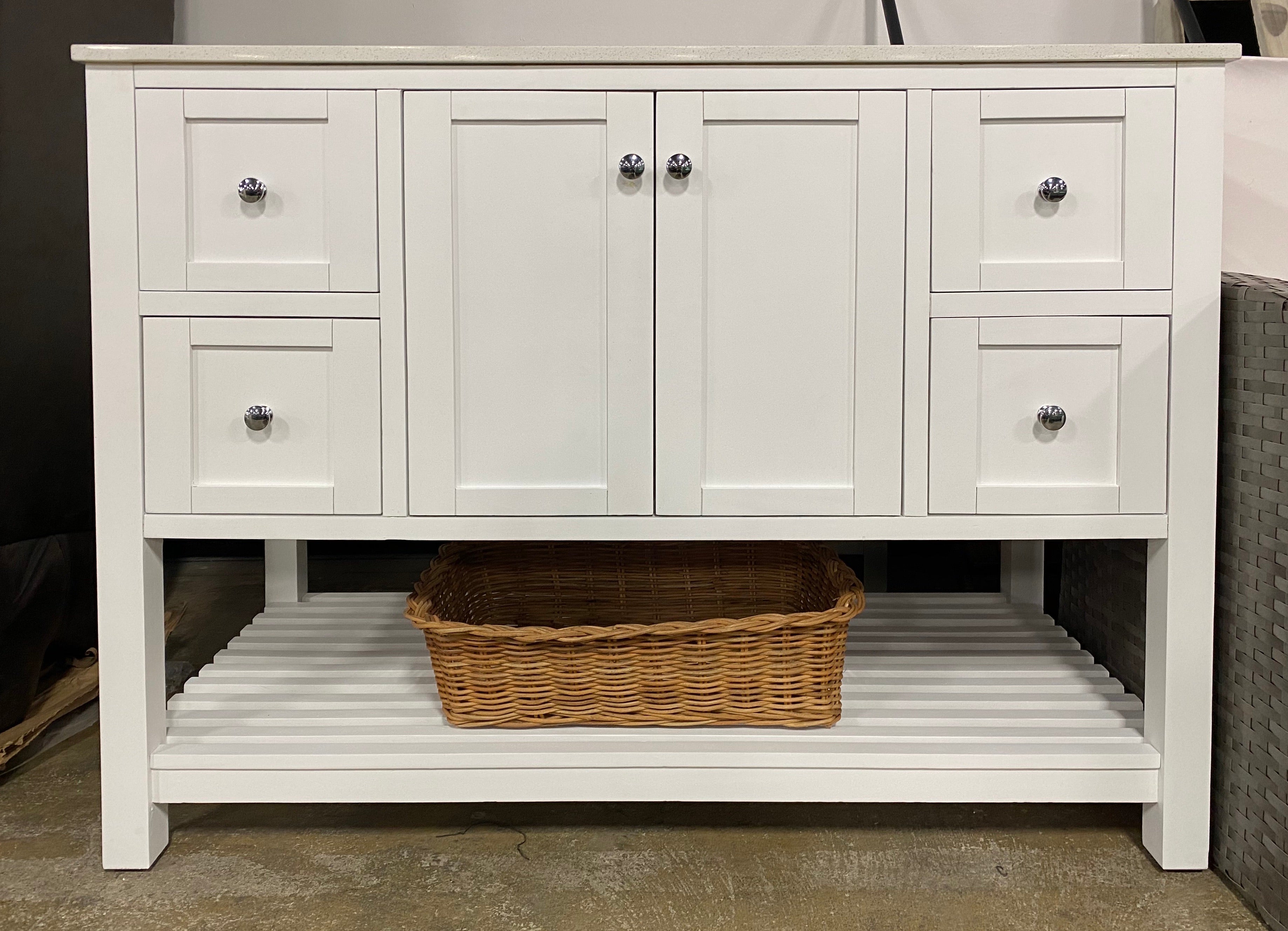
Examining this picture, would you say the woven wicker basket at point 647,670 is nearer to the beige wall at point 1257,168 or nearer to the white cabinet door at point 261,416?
the white cabinet door at point 261,416

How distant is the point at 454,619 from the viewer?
4.55 feet

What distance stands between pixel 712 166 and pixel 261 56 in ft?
1.55

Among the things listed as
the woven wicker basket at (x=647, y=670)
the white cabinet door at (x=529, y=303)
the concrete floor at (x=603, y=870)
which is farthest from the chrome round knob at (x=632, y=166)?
the concrete floor at (x=603, y=870)

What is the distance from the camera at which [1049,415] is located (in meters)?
1.07

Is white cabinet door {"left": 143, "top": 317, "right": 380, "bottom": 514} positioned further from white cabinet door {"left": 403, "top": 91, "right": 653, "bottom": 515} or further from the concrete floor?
the concrete floor

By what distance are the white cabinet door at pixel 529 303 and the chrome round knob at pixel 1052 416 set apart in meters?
0.41

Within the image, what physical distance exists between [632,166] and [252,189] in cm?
39

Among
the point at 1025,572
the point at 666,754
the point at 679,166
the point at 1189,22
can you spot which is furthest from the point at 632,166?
the point at 1189,22

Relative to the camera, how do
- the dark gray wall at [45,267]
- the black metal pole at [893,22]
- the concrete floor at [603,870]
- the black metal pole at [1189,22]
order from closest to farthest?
1. the concrete floor at [603,870]
2. the dark gray wall at [45,267]
3. the black metal pole at [1189,22]
4. the black metal pole at [893,22]

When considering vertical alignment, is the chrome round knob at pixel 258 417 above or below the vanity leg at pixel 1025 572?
above

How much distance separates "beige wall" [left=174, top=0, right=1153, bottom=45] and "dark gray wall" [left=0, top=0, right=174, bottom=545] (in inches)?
13.5

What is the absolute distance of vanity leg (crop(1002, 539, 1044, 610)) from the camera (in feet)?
5.39

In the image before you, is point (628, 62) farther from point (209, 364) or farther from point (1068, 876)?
point (1068, 876)

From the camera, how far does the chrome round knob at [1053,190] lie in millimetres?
1044
